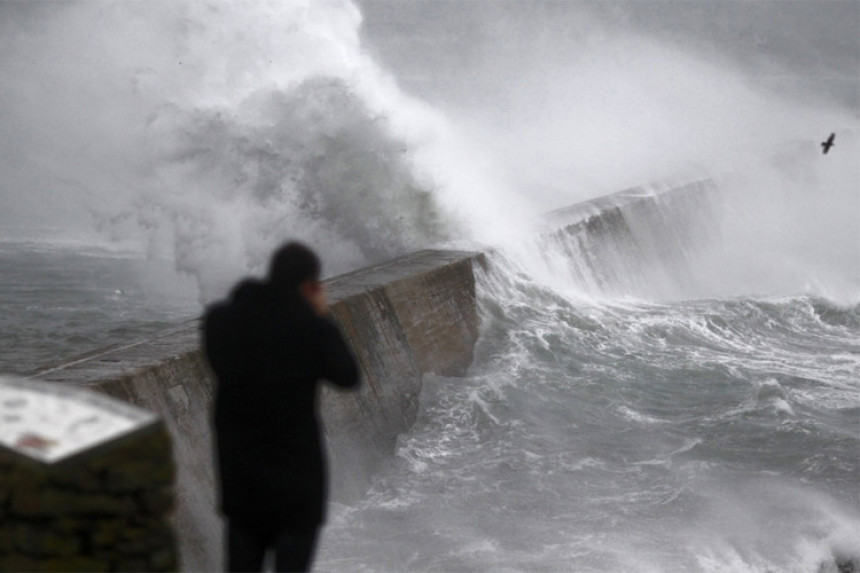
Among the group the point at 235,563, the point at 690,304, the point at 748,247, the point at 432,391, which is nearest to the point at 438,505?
the point at 432,391

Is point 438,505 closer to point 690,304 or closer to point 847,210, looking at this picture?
point 690,304

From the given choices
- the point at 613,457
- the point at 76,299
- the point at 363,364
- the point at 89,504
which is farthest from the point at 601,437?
the point at 76,299

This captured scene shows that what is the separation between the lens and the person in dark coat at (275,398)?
10.2 ft

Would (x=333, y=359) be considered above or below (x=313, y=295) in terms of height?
below

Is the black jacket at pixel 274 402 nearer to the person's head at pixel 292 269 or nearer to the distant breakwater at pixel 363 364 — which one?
the person's head at pixel 292 269

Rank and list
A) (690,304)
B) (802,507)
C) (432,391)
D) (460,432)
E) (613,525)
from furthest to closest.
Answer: (690,304) → (432,391) → (460,432) → (802,507) → (613,525)

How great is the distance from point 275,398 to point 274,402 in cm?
1

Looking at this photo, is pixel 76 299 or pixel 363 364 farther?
pixel 76 299

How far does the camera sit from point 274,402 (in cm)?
313

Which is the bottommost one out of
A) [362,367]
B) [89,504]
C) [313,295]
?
[362,367]

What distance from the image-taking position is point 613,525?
24.2ft

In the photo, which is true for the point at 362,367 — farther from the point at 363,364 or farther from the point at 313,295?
the point at 313,295

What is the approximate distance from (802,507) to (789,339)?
6661 mm

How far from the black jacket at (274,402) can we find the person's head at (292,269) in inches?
1.3
